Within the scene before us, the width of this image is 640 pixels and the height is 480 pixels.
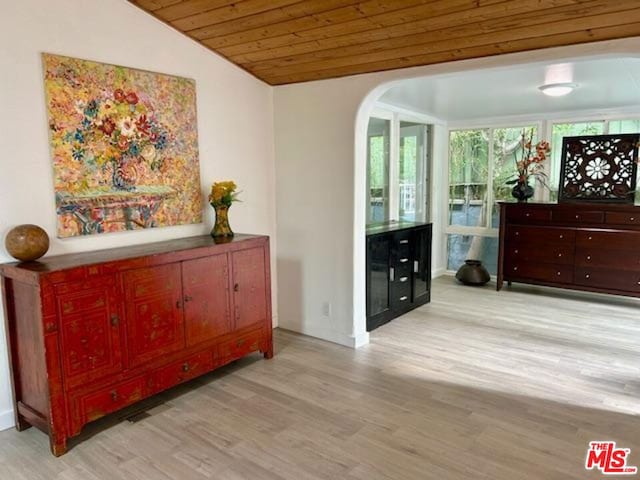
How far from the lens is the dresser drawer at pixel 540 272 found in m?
5.16

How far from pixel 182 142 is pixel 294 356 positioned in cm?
182

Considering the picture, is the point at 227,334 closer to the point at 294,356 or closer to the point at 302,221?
the point at 294,356

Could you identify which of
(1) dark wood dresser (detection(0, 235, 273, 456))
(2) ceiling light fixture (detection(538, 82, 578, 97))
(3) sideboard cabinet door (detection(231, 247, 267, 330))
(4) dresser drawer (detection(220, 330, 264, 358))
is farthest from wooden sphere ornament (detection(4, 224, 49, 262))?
(2) ceiling light fixture (detection(538, 82, 578, 97))

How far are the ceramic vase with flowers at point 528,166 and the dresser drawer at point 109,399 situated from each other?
4655 mm

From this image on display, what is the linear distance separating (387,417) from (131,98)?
2.56 metres

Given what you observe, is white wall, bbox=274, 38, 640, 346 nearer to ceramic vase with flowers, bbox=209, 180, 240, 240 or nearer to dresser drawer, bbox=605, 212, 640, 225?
ceramic vase with flowers, bbox=209, 180, 240, 240

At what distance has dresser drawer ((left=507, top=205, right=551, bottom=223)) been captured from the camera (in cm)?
522

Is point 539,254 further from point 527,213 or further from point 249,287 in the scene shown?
point 249,287

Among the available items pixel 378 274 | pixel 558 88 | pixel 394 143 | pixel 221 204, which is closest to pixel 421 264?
pixel 378 274

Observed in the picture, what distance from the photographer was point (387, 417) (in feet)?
8.82

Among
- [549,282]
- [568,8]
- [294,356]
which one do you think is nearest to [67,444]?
[294,356]

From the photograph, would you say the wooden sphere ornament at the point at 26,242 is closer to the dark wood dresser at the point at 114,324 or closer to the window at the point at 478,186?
the dark wood dresser at the point at 114,324

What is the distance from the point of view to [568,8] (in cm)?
231

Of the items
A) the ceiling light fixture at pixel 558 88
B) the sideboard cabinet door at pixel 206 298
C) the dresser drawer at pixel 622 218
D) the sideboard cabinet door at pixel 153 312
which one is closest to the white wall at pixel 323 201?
the sideboard cabinet door at pixel 206 298
